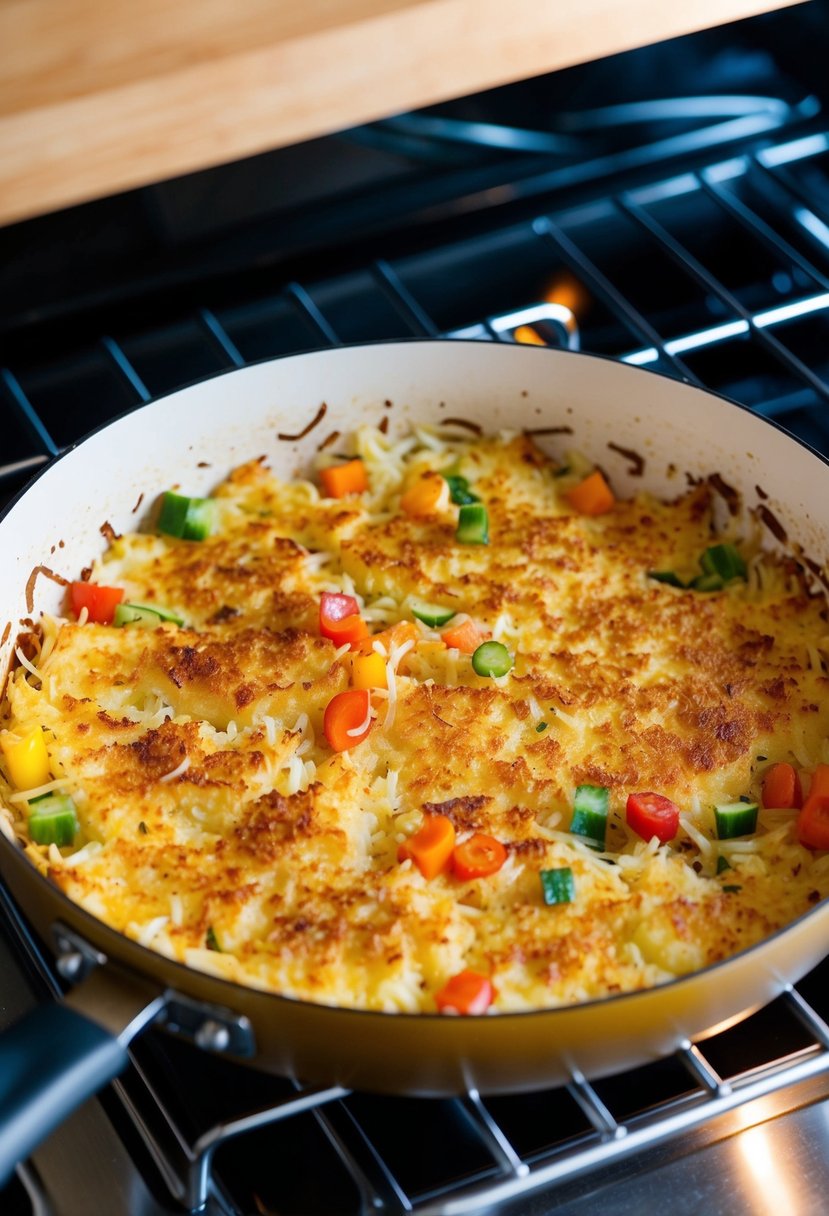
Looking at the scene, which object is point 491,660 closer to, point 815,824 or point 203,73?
point 815,824

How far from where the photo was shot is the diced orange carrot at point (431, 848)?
1.66 metres

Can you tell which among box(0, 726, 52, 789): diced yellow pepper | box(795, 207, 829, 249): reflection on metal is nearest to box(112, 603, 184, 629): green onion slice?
box(0, 726, 52, 789): diced yellow pepper

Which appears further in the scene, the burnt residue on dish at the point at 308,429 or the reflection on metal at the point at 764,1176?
the burnt residue on dish at the point at 308,429

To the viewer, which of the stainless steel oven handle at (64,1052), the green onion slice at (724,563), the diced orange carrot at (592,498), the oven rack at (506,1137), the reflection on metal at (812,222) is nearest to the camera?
the stainless steel oven handle at (64,1052)

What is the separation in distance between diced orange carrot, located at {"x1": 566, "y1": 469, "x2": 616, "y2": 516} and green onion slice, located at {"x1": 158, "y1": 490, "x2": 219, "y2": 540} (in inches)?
23.0

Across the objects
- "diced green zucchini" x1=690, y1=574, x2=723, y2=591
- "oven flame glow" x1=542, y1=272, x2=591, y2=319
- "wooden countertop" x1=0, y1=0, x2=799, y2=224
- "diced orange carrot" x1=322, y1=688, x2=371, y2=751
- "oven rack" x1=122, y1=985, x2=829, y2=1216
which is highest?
"wooden countertop" x1=0, y1=0, x2=799, y2=224

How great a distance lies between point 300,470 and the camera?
7.65 ft

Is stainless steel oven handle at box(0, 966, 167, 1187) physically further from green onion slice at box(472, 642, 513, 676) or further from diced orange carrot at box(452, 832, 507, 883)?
green onion slice at box(472, 642, 513, 676)

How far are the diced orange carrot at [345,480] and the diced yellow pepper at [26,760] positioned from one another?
678 millimetres

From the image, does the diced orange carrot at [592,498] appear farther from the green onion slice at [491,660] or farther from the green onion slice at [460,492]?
the green onion slice at [491,660]

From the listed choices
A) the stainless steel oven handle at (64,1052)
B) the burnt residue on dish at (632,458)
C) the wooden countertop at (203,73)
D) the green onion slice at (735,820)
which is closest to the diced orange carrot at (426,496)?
the burnt residue on dish at (632,458)

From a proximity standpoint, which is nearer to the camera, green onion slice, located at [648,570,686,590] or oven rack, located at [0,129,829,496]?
green onion slice, located at [648,570,686,590]

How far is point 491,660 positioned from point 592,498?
1.41ft

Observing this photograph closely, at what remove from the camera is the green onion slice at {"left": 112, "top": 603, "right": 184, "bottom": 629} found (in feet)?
6.66
